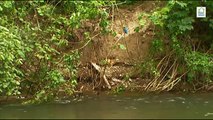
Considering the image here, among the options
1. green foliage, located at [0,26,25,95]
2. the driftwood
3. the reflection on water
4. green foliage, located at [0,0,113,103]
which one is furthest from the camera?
the driftwood

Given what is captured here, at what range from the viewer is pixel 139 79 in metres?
9.23

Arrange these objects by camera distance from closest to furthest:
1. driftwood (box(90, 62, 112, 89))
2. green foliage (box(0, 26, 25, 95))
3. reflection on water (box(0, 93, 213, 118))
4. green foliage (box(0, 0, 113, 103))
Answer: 1. reflection on water (box(0, 93, 213, 118))
2. green foliage (box(0, 26, 25, 95))
3. green foliage (box(0, 0, 113, 103))
4. driftwood (box(90, 62, 112, 89))

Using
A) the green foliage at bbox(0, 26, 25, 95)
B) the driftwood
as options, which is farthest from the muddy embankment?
the green foliage at bbox(0, 26, 25, 95)

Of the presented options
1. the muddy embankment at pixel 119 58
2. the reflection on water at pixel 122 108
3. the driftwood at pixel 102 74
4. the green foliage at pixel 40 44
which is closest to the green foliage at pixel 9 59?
the green foliage at pixel 40 44

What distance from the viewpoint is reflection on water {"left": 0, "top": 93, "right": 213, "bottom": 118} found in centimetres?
618

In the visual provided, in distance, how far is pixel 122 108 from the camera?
6824mm

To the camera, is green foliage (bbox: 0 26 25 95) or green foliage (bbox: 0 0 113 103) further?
green foliage (bbox: 0 0 113 103)

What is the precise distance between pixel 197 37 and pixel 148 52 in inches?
44.0

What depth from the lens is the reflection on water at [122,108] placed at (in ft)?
20.3

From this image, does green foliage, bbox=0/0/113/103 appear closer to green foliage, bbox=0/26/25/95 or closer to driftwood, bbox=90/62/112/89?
green foliage, bbox=0/26/25/95

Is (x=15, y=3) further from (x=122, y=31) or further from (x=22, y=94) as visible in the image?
(x=122, y=31)

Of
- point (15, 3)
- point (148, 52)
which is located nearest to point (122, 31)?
point (148, 52)

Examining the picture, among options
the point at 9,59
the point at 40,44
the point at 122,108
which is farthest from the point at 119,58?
the point at 9,59

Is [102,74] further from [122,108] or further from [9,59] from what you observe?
[9,59]
